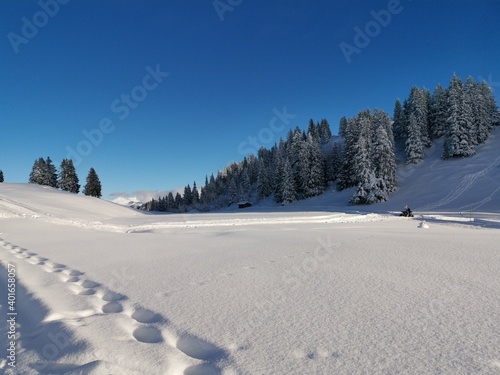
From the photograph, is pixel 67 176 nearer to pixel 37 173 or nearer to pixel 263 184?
pixel 37 173

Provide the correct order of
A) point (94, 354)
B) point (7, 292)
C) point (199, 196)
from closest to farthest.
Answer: point (94, 354)
point (7, 292)
point (199, 196)

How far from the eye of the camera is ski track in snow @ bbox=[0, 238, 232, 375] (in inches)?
84.2

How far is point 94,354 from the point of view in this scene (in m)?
2.22

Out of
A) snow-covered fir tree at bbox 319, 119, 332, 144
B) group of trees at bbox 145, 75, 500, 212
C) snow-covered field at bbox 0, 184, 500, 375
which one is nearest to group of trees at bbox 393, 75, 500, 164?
group of trees at bbox 145, 75, 500, 212

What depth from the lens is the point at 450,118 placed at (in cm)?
4606

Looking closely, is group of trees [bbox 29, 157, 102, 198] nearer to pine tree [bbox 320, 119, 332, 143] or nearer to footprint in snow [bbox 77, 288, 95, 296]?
footprint in snow [bbox 77, 288, 95, 296]

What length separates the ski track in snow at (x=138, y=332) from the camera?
7.02 feet

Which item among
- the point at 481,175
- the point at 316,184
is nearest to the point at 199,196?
the point at 316,184

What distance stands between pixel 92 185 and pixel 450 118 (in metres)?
73.6

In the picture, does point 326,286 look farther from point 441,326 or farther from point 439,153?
point 439,153

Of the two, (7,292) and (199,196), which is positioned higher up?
(199,196)

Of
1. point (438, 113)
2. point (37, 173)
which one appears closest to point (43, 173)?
point (37, 173)

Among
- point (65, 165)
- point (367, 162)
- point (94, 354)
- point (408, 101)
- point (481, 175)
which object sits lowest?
point (94, 354)

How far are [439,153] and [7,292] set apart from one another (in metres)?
61.5
